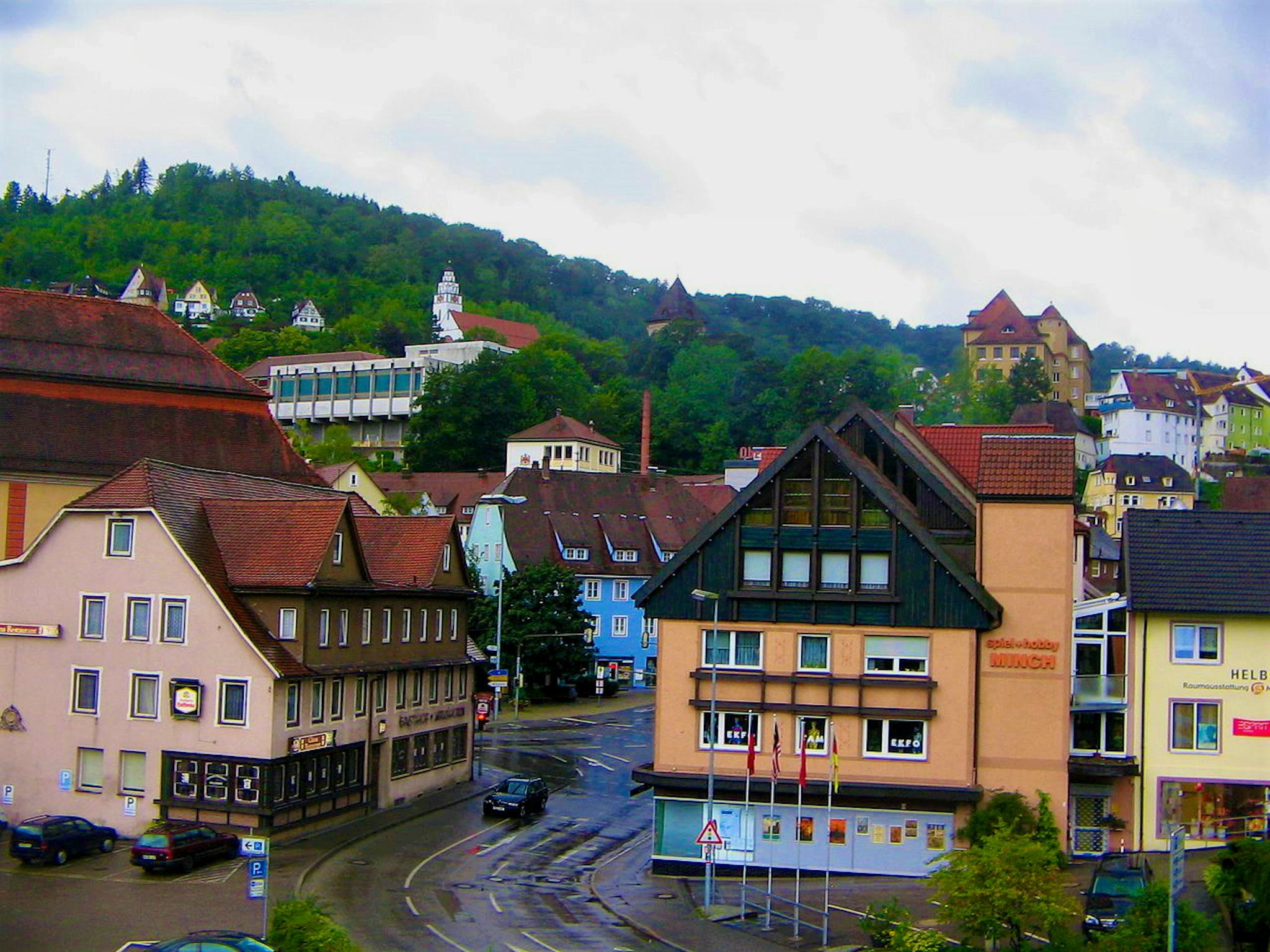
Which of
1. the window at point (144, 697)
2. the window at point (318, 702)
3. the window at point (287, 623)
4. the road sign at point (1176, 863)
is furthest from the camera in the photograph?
the window at point (318, 702)

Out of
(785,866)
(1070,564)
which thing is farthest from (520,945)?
(1070,564)

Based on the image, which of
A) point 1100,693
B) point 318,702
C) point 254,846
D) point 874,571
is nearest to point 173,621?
point 318,702

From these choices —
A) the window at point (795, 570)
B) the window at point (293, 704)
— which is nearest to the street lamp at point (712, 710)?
the window at point (795, 570)

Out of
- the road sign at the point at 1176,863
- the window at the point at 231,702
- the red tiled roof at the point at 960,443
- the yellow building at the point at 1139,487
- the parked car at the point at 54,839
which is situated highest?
the yellow building at the point at 1139,487

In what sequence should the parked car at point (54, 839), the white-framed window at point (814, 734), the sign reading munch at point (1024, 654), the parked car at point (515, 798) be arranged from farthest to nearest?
1. the parked car at point (515, 798)
2. the white-framed window at point (814, 734)
3. the parked car at point (54, 839)
4. the sign reading munch at point (1024, 654)

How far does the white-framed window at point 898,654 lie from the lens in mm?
40156

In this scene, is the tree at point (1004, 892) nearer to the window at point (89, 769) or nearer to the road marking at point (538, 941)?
the road marking at point (538, 941)

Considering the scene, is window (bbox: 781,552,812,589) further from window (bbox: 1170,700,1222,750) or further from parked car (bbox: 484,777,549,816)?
parked car (bbox: 484,777,549,816)

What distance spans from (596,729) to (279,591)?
105ft

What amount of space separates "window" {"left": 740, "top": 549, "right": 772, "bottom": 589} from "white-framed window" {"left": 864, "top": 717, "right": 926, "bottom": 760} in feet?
14.4

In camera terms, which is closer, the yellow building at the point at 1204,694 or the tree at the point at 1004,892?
the tree at the point at 1004,892

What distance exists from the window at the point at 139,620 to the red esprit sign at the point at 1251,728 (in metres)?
29.3

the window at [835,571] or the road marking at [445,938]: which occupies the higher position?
the window at [835,571]

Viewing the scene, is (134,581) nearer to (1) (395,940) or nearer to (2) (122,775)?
(2) (122,775)
